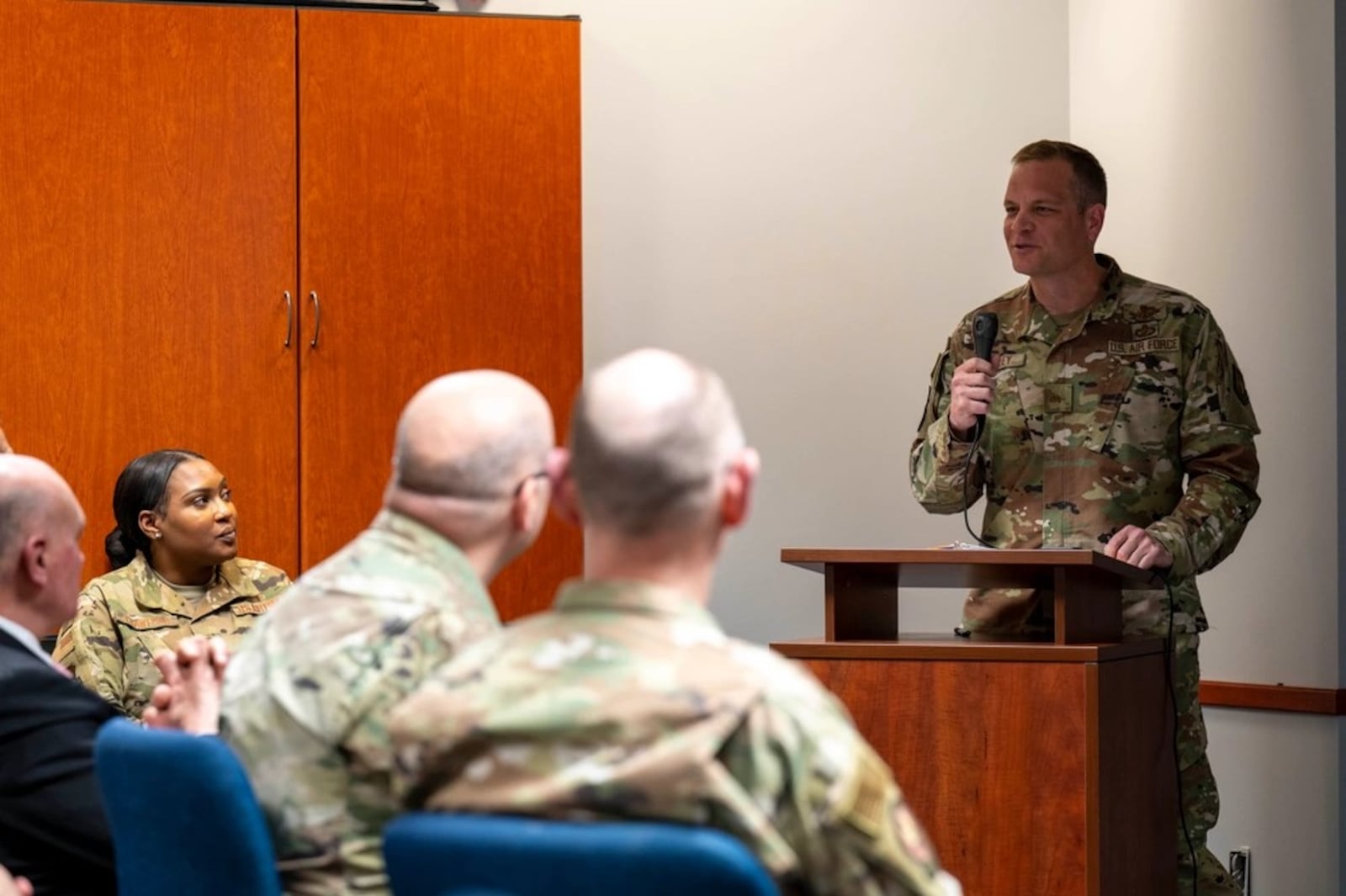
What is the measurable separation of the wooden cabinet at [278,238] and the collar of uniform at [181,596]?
273 mm

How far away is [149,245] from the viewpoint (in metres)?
4.50

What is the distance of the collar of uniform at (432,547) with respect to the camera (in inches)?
76.1

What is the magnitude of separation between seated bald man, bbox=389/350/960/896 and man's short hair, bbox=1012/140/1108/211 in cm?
258

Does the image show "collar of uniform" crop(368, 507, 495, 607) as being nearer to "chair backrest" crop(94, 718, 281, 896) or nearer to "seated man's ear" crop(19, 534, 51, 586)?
"chair backrest" crop(94, 718, 281, 896)

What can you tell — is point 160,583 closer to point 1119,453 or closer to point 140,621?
point 140,621

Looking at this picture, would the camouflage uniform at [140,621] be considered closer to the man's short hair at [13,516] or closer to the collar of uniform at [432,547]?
the man's short hair at [13,516]

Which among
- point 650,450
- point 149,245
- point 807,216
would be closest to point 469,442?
point 650,450

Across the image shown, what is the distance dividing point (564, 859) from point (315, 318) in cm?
341

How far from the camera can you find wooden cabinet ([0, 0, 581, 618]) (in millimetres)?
4469

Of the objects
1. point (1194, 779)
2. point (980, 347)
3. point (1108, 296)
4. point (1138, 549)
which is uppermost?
point (1108, 296)

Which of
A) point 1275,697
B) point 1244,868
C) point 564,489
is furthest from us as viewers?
point 1244,868

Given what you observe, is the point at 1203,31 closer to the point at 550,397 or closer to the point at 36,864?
the point at 550,397

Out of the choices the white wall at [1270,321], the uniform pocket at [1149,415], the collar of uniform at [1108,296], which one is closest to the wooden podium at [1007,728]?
the uniform pocket at [1149,415]

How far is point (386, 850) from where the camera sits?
138 centimetres
